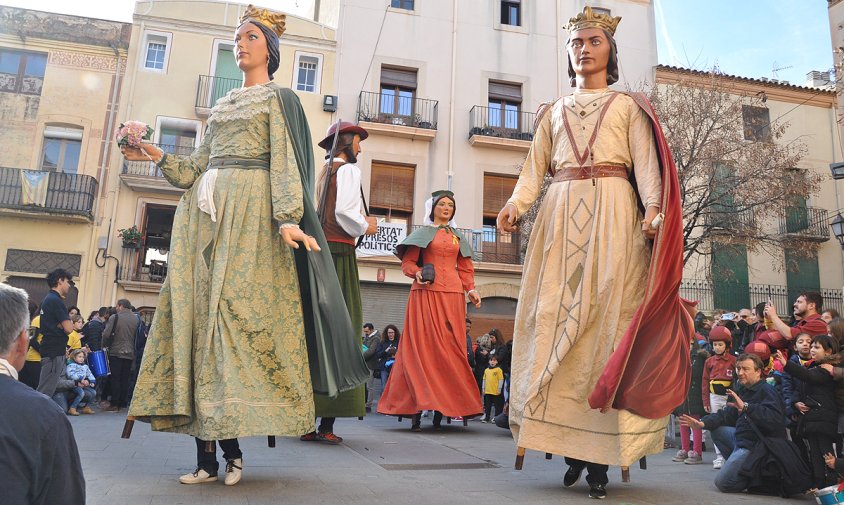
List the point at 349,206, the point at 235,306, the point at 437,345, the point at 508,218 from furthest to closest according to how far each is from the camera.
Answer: the point at 437,345 → the point at 349,206 → the point at 508,218 → the point at 235,306

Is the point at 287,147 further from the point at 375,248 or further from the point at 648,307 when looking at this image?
the point at 375,248

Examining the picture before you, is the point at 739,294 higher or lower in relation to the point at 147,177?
lower

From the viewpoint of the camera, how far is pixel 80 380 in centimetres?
860

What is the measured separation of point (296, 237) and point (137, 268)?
16.6 m

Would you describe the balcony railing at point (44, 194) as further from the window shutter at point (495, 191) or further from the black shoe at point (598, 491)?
the black shoe at point (598, 491)

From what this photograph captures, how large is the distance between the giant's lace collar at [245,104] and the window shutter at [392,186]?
620 inches

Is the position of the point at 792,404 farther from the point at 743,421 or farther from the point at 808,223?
the point at 808,223

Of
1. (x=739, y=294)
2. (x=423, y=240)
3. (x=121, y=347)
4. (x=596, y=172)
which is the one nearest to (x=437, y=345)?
(x=423, y=240)

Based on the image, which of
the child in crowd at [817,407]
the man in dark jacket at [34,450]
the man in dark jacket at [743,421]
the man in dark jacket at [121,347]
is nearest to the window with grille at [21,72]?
the man in dark jacket at [121,347]

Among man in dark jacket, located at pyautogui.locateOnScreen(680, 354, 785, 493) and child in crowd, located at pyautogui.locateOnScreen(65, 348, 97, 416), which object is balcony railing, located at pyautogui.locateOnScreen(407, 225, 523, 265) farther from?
man in dark jacket, located at pyautogui.locateOnScreen(680, 354, 785, 493)

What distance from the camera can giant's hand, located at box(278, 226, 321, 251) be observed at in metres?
3.22

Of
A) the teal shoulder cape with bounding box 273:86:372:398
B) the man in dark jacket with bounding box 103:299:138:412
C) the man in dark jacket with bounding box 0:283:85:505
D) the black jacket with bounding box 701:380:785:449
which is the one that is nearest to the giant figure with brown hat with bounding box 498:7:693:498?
the teal shoulder cape with bounding box 273:86:372:398

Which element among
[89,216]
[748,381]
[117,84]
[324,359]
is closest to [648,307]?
[324,359]

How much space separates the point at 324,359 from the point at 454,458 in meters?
1.38
